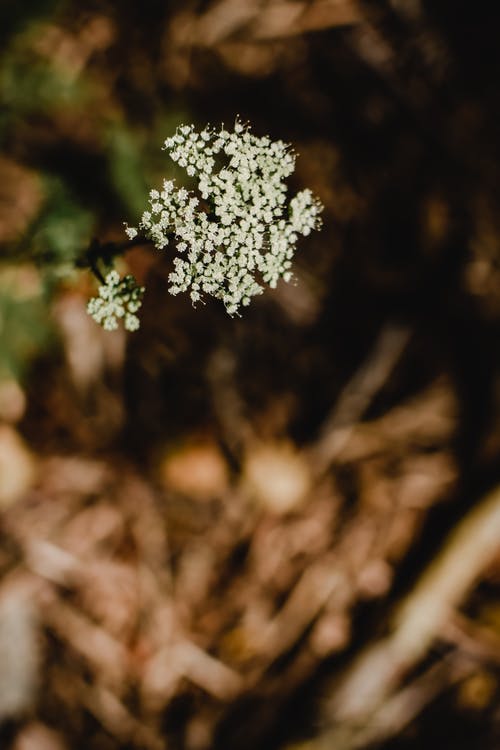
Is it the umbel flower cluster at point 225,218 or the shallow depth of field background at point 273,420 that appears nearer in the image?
the umbel flower cluster at point 225,218

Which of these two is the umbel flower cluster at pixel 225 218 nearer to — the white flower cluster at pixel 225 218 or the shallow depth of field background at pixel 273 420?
the white flower cluster at pixel 225 218

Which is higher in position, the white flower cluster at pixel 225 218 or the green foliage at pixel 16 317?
the green foliage at pixel 16 317

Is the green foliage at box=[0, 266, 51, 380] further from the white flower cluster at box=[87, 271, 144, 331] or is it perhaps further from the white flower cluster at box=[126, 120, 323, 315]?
the white flower cluster at box=[126, 120, 323, 315]

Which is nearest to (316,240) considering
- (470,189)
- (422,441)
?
(470,189)

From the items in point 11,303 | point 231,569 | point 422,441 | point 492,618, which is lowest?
point 492,618

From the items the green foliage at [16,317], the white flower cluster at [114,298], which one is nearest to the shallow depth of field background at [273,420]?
the green foliage at [16,317]

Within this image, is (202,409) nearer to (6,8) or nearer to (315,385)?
(315,385)

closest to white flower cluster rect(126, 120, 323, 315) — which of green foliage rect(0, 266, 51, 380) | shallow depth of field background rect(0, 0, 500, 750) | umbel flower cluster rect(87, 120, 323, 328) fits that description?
umbel flower cluster rect(87, 120, 323, 328)
